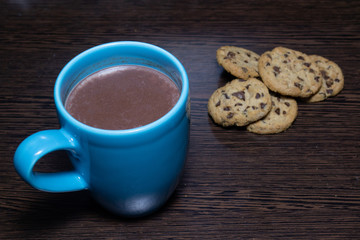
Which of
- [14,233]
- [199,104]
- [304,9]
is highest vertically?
[304,9]

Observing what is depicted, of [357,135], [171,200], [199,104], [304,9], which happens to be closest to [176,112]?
[171,200]

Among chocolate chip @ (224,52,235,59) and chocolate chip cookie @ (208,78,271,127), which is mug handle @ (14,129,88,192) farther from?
chocolate chip @ (224,52,235,59)

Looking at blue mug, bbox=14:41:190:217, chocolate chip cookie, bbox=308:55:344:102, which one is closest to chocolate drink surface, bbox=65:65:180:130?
blue mug, bbox=14:41:190:217

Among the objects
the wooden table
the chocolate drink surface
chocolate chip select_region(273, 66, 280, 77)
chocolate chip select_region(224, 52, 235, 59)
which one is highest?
the chocolate drink surface

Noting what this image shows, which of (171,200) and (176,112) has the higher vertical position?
(176,112)

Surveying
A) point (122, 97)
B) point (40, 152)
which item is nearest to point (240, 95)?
point (122, 97)

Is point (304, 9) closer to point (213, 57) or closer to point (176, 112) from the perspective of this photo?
point (213, 57)

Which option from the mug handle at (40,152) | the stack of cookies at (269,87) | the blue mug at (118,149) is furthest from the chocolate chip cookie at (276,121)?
the mug handle at (40,152)

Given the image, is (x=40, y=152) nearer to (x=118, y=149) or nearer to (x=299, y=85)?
(x=118, y=149)
